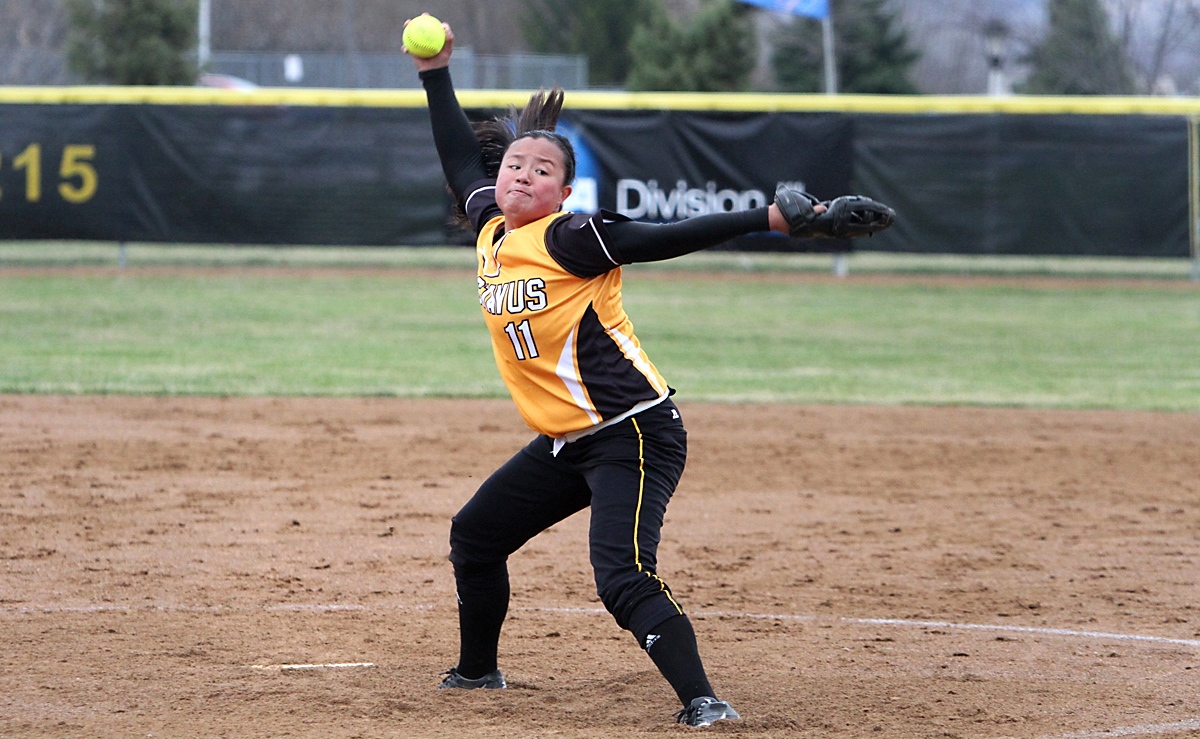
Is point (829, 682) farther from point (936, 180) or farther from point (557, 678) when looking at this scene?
point (936, 180)

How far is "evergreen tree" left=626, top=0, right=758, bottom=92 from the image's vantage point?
3059 cm

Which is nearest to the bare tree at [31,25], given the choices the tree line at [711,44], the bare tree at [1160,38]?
the tree line at [711,44]

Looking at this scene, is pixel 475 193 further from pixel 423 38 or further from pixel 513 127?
pixel 423 38

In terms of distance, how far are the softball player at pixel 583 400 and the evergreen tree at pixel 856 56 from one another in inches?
1278

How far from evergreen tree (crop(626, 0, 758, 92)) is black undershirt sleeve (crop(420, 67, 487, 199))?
1055 inches

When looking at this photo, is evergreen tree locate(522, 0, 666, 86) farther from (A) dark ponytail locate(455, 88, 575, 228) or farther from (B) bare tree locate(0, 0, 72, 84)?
(A) dark ponytail locate(455, 88, 575, 228)

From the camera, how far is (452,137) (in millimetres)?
4219

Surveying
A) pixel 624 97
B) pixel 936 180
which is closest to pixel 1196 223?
pixel 936 180

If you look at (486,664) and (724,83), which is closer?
(486,664)

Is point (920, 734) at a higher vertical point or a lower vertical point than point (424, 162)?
lower

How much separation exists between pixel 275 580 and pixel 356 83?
33.3 meters

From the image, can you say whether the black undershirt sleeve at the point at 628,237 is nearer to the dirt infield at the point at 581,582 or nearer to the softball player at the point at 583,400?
the softball player at the point at 583,400

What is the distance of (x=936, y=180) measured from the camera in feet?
59.6

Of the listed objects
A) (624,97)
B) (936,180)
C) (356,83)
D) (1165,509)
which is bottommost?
(1165,509)
